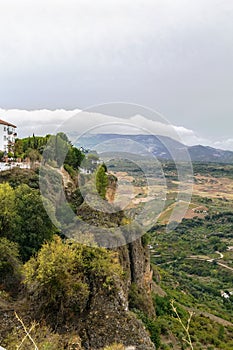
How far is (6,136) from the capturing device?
36.7 meters

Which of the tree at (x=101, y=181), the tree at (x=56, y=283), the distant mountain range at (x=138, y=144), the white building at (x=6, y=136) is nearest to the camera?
the tree at (x=56, y=283)

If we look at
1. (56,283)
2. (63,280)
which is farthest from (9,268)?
(63,280)

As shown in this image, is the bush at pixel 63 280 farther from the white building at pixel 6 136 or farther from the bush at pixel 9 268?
the white building at pixel 6 136

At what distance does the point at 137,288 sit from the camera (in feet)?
79.2

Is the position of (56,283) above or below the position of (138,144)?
below

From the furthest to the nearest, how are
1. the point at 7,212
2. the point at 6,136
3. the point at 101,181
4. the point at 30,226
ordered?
the point at 6,136, the point at 101,181, the point at 30,226, the point at 7,212

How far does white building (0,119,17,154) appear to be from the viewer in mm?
35406

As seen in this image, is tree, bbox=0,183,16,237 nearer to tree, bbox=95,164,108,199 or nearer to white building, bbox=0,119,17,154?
tree, bbox=95,164,108,199

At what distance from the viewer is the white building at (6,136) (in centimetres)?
3541

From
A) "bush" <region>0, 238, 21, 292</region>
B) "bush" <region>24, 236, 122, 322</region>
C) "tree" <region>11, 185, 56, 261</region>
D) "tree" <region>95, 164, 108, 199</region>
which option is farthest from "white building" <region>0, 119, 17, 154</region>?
"bush" <region>24, 236, 122, 322</region>

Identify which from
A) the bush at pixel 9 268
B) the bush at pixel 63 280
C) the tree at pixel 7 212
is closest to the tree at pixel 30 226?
the tree at pixel 7 212

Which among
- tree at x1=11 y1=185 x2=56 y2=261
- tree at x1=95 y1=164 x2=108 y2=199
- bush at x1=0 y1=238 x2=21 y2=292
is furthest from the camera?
tree at x1=95 y1=164 x2=108 y2=199

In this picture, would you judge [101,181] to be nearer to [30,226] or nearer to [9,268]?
[30,226]

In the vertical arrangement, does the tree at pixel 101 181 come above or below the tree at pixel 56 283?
above
